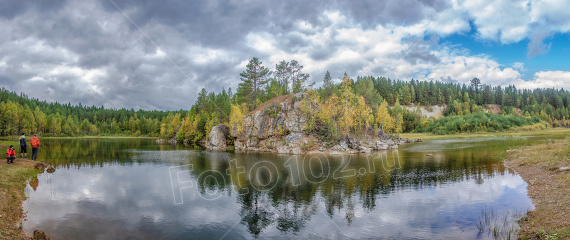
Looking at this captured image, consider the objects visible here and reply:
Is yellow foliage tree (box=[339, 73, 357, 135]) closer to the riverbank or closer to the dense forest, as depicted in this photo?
the dense forest

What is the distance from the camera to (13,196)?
1909cm

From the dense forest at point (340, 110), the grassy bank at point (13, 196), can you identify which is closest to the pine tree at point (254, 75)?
the dense forest at point (340, 110)

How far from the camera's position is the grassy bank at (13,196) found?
41.5ft

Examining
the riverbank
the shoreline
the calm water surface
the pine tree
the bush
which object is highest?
the pine tree

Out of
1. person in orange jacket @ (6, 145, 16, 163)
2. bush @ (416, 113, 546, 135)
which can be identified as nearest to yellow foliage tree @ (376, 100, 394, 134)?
bush @ (416, 113, 546, 135)

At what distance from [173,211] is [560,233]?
844 inches

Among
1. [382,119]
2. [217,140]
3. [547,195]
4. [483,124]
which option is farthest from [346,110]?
[483,124]

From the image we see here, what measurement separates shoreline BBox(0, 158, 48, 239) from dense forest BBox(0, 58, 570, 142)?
50720mm

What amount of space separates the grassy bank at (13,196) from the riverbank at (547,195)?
24102 mm

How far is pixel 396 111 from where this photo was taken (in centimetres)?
13575

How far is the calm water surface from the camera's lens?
1538 centimetres

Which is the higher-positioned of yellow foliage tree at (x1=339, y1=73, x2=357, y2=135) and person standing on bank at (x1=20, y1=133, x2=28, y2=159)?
yellow foliage tree at (x1=339, y1=73, x2=357, y2=135)

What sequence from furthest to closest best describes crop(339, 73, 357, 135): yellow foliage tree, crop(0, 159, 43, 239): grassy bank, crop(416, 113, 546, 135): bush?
crop(416, 113, 546, 135): bush < crop(339, 73, 357, 135): yellow foliage tree < crop(0, 159, 43, 239): grassy bank

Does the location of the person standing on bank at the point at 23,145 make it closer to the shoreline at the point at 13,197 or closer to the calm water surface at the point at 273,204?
the shoreline at the point at 13,197
